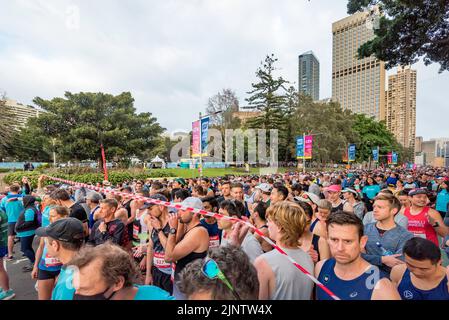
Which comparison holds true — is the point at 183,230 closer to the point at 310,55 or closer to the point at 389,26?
the point at 389,26

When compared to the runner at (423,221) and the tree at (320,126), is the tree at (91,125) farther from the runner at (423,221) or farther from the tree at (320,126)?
the tree at (320,126)

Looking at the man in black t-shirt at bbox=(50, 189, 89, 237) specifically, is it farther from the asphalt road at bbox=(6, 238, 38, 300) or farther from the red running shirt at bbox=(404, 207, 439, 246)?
the red running shirt at bbox=(404, 207, 439, 246)

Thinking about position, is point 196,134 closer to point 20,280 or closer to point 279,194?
point 279,194

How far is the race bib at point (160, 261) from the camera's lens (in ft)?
9.48

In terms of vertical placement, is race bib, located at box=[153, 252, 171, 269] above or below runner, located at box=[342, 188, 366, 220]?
below

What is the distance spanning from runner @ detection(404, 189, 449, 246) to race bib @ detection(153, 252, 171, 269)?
364 cm

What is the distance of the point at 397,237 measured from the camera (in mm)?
2691

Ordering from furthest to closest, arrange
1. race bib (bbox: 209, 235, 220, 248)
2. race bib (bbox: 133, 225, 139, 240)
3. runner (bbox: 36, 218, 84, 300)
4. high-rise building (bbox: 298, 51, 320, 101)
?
high-rise building (bbox: 298, 51, 320, 101), race bib (bbox: 133, 225, 139, 240), race bib (bbox: 209, 235, 220, 248), runner (bbox: 36, 218, 84, 300)

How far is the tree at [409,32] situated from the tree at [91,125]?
19.9 meters

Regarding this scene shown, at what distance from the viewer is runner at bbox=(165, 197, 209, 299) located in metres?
2.36

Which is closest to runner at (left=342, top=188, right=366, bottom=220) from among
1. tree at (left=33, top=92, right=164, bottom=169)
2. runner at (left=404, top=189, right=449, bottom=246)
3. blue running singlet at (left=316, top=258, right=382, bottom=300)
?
runner at (left=404, top=189, right=449, bottom=246)

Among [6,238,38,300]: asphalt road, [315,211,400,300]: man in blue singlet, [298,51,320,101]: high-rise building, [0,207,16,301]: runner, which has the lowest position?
[6,238,38,300]: asphalt road
